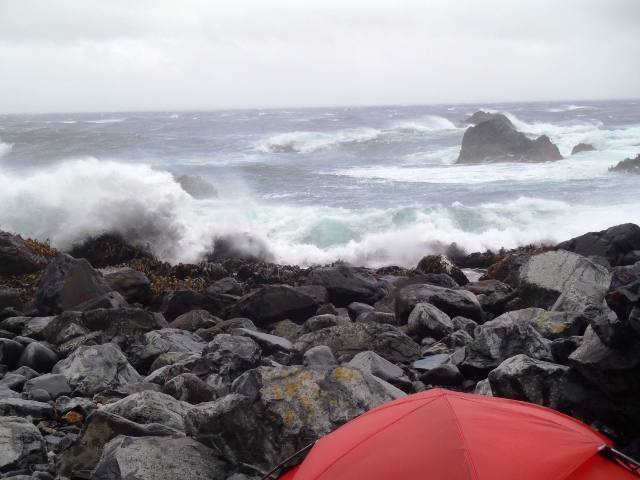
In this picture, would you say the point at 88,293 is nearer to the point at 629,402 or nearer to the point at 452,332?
the point at 452,332

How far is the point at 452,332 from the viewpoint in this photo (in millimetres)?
6766

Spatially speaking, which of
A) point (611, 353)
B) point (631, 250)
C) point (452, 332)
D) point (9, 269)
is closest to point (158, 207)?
point (9, 269)

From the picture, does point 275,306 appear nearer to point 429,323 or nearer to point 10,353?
point 429,323

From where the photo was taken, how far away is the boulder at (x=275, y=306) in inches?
331

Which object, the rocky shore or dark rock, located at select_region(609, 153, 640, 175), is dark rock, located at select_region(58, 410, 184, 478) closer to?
the rocky shore

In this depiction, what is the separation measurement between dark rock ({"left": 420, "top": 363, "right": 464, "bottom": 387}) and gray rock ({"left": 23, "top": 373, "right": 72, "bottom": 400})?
308 cm

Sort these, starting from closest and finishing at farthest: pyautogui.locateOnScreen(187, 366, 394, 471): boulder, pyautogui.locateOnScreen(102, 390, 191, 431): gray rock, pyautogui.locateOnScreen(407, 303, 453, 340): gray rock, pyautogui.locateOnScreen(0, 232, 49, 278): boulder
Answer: pyautogui.locateOnScreen(187, 366, 394, 471): boulder, pyautogui.locateOnScreen(102, 390, 191, 431): gray rock, pyautogui.locateOnScreen(407, 303, 453, 340): gray rock, pyautogui.locateOnScreen(0, 232, 49, 278): boulder

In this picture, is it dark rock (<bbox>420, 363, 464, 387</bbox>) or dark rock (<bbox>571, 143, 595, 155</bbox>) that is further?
dark rock (<bbox>571, 143, 595, 155</bbox>)

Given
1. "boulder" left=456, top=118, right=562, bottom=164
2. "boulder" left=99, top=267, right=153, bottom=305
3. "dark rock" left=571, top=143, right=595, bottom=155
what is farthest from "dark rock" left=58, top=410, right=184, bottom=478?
"dark rock" left=571, top=143, right=595, bottom=155

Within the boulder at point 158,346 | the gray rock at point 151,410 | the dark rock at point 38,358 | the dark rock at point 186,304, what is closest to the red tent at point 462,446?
the gray rock at point 151,410

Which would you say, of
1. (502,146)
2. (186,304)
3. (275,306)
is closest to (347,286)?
(275,306)

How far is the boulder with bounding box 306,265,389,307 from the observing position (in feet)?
31.4

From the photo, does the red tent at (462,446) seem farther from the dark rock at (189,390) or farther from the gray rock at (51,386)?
the gray rock at (51,386)

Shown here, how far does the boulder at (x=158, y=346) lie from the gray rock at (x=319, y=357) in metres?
1.43
